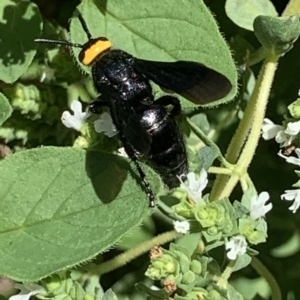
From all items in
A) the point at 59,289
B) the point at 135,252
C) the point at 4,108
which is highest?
the point at 4,108

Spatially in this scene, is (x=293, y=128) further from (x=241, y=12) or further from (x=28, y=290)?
(x=28, y=290)

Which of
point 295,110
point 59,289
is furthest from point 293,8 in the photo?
point 59,289

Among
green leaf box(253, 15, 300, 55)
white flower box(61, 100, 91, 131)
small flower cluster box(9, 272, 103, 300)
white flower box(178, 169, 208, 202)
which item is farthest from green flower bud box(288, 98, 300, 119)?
small flower cluster box(9, 272, 103, 300)

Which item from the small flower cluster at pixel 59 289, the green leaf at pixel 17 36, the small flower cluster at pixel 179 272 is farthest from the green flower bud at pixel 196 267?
the green leaf at pixel 17 36

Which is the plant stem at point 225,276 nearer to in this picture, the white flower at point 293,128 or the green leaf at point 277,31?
the white flower at point 293,128

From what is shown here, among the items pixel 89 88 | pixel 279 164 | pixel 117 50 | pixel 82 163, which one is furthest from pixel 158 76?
pixel 279 164

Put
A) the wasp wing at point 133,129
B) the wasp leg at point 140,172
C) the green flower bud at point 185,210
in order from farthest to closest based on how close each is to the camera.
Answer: the green flower bud at point 185,210, the wasp leg at point 140,172, the wasp wing at point 133,129
